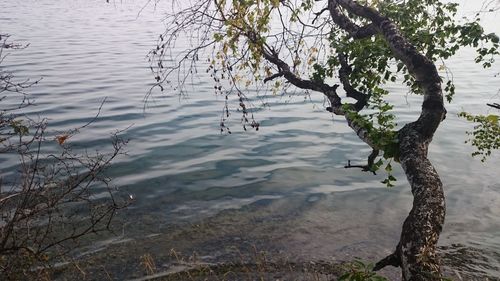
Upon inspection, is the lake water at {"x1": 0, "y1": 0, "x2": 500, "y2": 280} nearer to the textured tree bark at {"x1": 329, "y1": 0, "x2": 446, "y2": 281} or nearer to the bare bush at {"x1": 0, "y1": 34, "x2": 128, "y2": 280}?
the bare bush at {"x1": 0, "y1": 34, "x2": 128, "y2": 280}

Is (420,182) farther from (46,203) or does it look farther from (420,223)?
(46,203)

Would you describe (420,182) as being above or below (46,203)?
above

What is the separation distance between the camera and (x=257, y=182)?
15.5 m

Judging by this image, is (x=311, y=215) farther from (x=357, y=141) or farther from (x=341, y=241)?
(x=357, y=141)

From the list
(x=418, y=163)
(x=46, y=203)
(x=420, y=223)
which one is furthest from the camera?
(x=46, y=203)

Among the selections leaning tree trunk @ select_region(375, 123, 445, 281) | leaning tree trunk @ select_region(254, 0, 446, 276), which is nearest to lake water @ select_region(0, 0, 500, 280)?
leaning tree trunk @ select_region(254, 0, 446, 276)

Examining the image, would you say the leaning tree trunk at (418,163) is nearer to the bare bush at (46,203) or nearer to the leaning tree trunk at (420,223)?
the leaning tree trunk at (420,223)

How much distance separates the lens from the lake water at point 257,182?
445 inches

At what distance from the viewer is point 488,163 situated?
17500mm

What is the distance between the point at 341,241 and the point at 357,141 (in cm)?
905

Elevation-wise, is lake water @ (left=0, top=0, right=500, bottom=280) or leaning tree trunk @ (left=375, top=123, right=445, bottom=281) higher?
leaning tree trunk @ (left=375, top=123, right=445, bottom=281)

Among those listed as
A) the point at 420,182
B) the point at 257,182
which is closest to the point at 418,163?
the point at 420,182

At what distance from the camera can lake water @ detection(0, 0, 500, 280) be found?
11.3m

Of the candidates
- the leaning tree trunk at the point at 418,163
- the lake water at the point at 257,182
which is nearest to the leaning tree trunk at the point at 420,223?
the leaning tree trunk at the point at 418,163
